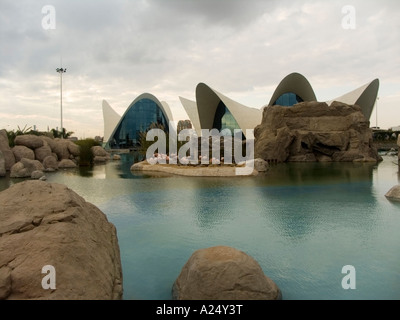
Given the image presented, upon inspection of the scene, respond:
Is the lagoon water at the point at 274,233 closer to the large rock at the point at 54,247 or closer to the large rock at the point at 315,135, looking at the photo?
the large rock at the point at 54,247

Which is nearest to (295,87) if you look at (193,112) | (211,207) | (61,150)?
(193,112)

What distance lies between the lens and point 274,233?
5.36 meters

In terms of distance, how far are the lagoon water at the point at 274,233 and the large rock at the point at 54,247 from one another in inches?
32.7

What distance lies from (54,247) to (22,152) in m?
16.3

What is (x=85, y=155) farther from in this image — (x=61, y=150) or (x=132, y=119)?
(x=132, y=119)

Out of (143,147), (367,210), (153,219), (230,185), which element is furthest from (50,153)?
(367,210)

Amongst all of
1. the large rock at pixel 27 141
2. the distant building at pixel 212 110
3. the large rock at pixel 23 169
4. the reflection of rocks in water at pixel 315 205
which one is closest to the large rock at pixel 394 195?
the reflection of rocks in water at pixel 315 205

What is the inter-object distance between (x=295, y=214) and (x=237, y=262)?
403 cm

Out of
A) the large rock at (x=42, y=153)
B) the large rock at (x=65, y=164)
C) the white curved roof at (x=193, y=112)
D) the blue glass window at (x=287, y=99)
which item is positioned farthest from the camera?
the white curved roof at (x=193, y=112)

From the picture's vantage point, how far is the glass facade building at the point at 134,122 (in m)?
47.2

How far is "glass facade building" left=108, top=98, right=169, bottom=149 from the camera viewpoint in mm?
47188

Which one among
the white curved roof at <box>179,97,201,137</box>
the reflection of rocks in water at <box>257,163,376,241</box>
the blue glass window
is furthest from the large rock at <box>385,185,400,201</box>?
the white curved roof at <box>179,97,201,137</box>

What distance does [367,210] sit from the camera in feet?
22.9
